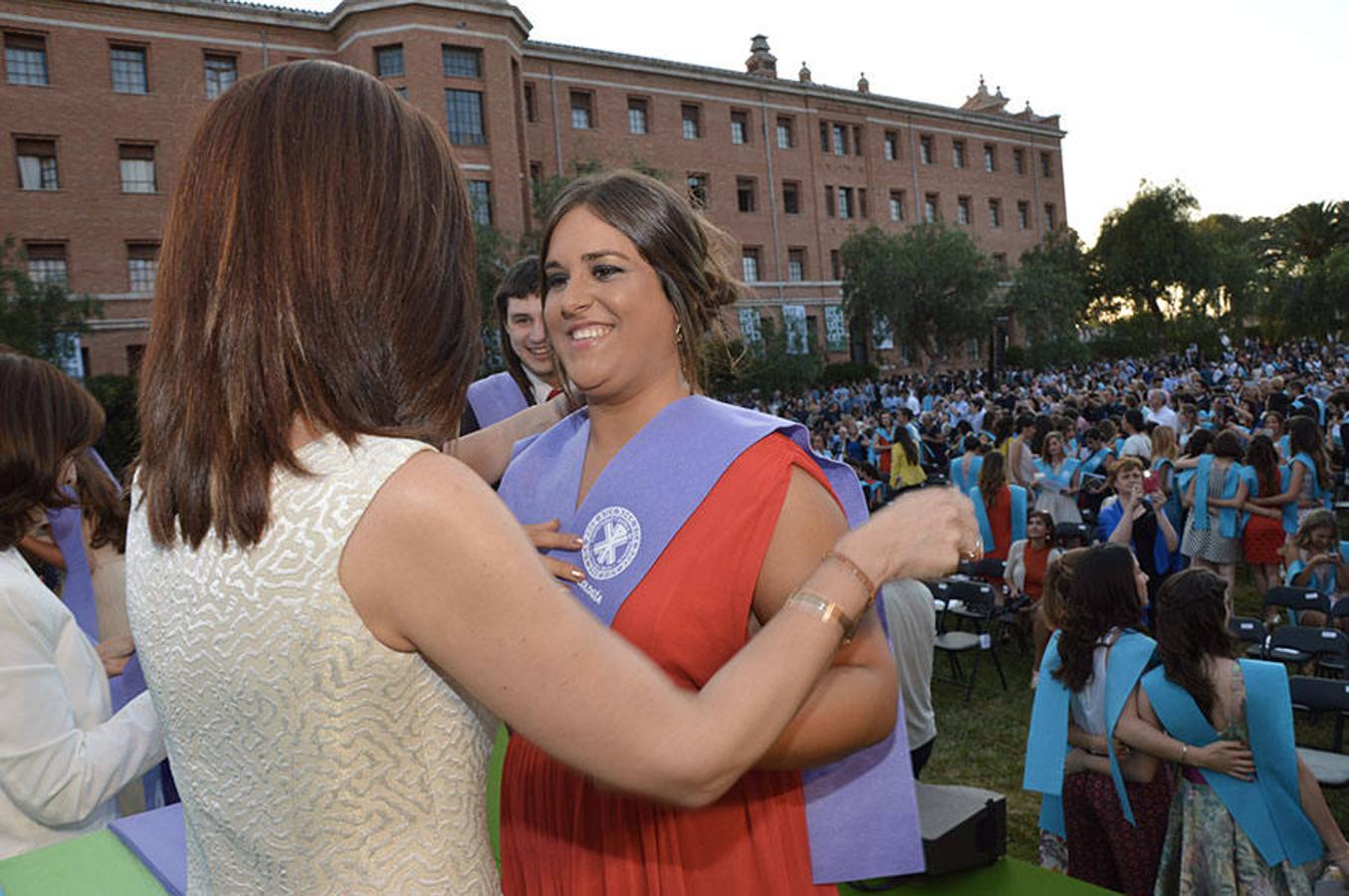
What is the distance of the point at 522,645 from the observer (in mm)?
944

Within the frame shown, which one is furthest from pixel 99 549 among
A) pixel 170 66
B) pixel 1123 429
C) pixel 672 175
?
pixel 672 175

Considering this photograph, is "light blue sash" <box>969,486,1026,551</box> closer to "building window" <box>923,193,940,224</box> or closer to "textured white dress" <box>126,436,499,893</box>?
"textured white dress" <box>126,436,499,893</box>

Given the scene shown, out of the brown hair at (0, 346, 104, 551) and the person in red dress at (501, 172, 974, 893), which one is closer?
the person in red dress at (501, 172, 974, 893)

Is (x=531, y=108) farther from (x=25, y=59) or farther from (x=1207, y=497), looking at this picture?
(x=1207, y=497)

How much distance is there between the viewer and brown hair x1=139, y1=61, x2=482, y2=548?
1030 mm

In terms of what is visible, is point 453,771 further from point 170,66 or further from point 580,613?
point 170,66

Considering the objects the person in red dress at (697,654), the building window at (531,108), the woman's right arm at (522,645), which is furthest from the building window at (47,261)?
the woman's right arm at (522,645)

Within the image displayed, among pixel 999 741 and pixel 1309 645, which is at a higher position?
pixel 1309 645

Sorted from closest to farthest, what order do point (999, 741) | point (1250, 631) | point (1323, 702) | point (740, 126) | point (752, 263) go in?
point (1323, 702) < point (1250, 631) < point (999, 741) < point (752, 263) < point (740, 126)

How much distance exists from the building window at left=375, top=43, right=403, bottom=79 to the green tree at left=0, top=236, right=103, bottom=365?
1224 cm

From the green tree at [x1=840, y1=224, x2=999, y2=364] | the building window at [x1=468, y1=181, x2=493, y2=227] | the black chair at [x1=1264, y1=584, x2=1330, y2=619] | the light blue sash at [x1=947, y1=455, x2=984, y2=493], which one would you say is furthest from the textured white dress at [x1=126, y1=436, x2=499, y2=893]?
the green tree at [x1=840, y1=224, x2=999, y2=364]

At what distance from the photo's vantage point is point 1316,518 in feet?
24.8

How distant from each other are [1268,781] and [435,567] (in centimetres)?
380

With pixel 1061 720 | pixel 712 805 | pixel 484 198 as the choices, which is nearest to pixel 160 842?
pixel 712 805
